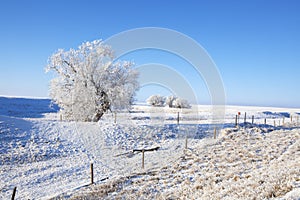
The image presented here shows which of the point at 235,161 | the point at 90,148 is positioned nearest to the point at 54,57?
the point at 90,148

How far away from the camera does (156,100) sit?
89.3m

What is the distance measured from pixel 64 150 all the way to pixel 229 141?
13.4 meters

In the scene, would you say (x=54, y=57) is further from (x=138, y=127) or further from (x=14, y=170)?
(x=14, y=170)

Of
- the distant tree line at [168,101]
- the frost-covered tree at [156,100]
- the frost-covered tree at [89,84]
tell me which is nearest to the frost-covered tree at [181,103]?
the distant tree line at [168,101]

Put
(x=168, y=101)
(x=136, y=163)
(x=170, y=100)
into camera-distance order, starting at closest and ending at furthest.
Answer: (x=136, y=163), (x=170, y=100), (x=168, y=101)

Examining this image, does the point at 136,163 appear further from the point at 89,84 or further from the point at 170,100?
the point at 170,100

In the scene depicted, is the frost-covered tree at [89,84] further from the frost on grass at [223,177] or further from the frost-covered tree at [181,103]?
the frost-covered tree at [181,103]

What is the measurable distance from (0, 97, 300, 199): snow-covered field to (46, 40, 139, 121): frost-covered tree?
3.16m

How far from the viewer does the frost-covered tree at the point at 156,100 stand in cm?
8723

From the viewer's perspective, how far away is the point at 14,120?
23781mm

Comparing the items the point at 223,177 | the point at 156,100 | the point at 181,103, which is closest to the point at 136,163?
the point at 223,177

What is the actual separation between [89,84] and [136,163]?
14.3 metres

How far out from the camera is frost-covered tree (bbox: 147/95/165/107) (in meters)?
87.2

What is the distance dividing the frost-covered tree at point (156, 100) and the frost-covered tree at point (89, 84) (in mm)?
58937
